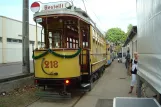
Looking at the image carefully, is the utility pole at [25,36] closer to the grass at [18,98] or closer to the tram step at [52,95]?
the grass at [18,98]

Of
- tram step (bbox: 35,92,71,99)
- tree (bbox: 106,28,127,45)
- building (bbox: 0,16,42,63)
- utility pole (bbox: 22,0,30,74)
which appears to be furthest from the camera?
tree (bbox: 106,28,127,45)

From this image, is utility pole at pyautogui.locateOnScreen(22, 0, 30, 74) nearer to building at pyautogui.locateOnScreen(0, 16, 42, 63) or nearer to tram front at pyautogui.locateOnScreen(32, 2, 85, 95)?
tram front at pyautogui.locateOnScreen(32, 2, 85, 95)

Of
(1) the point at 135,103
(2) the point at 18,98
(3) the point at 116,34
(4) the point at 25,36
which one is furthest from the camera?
(3) the point at 116,34

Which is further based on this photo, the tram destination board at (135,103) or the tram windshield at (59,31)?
the tram windshield at (59,31)

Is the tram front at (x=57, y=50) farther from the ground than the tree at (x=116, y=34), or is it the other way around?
the tree at (x=116, y=34)

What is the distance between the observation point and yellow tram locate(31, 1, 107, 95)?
827 centimetres

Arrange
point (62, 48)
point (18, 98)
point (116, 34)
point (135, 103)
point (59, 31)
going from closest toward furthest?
1. point (135, 103)
2. point (62, 48)
3. point (18, 98)
4. point (59, 31)
5. point (116, 34)

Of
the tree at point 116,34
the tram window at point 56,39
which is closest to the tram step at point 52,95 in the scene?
the tram window at point 56,39

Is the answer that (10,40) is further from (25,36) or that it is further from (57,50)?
(57,50)

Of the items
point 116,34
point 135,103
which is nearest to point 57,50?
point 135,103

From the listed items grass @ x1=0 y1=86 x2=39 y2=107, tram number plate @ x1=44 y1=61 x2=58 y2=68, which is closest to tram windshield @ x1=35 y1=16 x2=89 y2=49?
tram number plate @ x1=44 y1=61 x2=58 y2=68

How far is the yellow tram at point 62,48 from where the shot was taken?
827 cm

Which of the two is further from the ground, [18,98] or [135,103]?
[135,103]

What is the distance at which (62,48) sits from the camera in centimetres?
827
